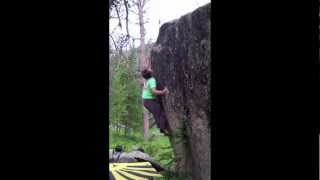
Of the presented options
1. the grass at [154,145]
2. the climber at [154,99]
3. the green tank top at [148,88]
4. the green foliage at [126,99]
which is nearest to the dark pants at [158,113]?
the climber at [154,99]

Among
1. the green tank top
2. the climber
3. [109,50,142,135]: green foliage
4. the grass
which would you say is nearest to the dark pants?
the climber

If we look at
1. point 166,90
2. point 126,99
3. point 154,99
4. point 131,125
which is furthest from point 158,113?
point 131,125

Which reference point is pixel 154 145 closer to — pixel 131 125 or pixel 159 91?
pixel 131 125

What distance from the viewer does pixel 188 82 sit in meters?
3.67

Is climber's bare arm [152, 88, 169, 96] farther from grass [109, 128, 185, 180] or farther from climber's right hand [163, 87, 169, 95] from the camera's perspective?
grass [109, 128, 185, 180]

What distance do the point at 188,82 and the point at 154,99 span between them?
63 cm

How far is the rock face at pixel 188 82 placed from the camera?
3328 mm

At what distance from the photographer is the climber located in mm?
3925

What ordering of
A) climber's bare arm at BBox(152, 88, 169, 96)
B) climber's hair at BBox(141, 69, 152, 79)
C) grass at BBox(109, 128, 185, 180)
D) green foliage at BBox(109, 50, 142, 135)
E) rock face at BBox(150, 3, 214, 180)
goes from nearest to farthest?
rock face at BBox(150, 3, 214, 180) → green foliage at BBox(109, 50, 142, 135) → climber's hair at BBox(141, 69, 152, 79) → climber's bare arm at BBox(152, 88, 169, 96) → grass at BBox(109, 128, 185, 180)

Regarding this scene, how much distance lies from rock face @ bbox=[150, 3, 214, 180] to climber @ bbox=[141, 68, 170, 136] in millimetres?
85

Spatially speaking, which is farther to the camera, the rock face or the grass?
the grass

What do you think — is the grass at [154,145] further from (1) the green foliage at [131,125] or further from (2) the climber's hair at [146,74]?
(2) the climber's hair at [146,74]
